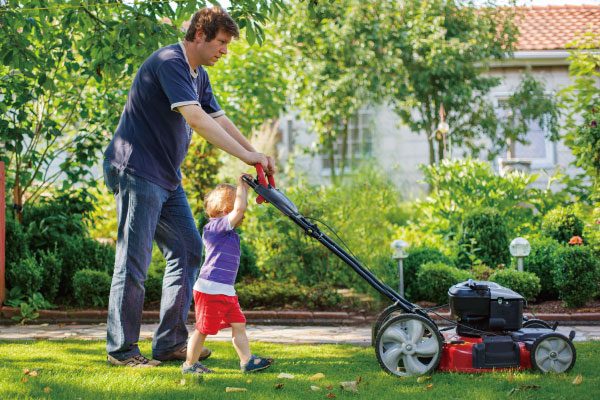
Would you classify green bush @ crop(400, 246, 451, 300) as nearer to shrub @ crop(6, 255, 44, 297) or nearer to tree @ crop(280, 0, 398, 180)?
shrub @ crop(6, 255, 44, 297)

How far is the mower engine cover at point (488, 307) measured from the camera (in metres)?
3.62

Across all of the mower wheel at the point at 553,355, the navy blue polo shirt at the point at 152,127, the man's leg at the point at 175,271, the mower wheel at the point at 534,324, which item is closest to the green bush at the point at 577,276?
the mower wheel at the point at 534,324

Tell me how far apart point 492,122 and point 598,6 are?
20.0 feet

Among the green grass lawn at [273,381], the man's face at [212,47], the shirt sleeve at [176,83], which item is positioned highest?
the man's face at [212,47]

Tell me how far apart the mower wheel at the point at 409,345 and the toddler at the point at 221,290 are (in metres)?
0.69

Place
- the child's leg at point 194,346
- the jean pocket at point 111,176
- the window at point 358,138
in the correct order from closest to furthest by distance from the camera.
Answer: the child's leg at point 194,346 → the jean pocket at point 111,176 → the window at point 358,138

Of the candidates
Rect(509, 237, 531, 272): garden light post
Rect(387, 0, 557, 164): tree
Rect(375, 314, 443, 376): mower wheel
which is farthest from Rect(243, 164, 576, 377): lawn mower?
Rect(387, 0, 557, 164): tree

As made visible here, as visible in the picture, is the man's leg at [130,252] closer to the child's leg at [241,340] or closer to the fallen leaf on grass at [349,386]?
the child's leg at [241,340]

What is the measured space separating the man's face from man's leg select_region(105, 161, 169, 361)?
2.56 ft

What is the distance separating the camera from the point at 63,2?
573 cm

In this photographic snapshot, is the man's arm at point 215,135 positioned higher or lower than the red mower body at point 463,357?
higher

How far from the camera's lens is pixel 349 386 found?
3.34 m

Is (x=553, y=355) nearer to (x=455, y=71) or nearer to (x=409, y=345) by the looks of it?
(x=409, y=345)

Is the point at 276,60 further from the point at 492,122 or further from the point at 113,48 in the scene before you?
the point at 113,48
